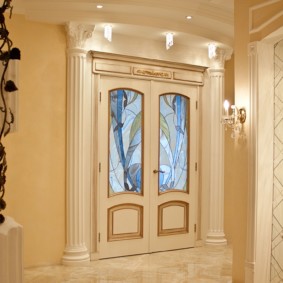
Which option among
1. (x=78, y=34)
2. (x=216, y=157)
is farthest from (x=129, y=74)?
(x=216, y=157)

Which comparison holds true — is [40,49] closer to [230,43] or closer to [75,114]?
[75,114]

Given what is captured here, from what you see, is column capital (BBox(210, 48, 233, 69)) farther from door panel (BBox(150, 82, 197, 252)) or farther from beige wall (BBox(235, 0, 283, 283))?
beige wall (BBox(235, 0, 283, 283))

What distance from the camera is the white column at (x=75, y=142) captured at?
480cm

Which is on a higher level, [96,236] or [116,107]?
[116,107]

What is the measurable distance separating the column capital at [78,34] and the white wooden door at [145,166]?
527 mm

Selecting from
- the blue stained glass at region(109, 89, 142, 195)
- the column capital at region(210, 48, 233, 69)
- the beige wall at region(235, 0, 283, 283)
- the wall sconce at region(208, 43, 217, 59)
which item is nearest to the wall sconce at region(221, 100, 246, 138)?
the beige wall at region(235, 0, 283, 283)

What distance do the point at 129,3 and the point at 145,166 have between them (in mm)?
1948

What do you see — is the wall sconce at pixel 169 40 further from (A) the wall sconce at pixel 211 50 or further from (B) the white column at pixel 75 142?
(B) the white column at pixel 75 142

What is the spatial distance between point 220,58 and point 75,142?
2.34 meters

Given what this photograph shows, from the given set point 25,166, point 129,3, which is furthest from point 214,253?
point 129,3

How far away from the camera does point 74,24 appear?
15.6 ft

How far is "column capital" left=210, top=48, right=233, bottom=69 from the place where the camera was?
18.9 feet

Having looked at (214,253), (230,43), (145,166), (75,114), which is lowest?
(214,253)

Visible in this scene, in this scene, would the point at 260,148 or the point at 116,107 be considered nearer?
the point at 260,148
